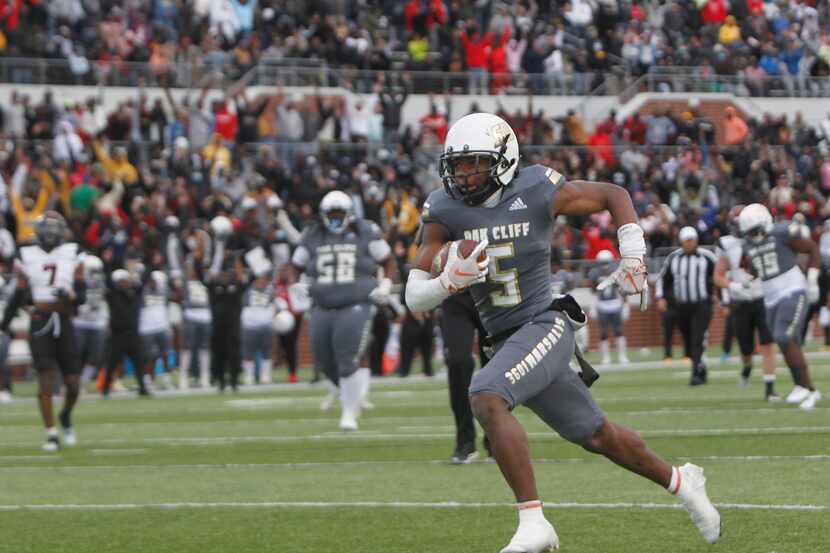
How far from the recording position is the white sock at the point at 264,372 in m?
23.2

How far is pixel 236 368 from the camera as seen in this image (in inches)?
855

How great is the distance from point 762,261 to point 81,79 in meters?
15.4

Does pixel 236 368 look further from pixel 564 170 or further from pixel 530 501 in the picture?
pixel 530 501

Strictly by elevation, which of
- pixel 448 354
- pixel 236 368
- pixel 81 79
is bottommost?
pixel 236 368

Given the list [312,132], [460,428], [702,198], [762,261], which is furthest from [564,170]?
[460,428]

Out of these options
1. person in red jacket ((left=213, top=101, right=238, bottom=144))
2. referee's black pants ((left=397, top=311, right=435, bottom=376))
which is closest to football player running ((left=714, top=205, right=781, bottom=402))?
referee's black pants ((left=397, top=311, right=435, bottom=376))

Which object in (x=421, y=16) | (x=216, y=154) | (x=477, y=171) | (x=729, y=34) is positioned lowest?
(x=216, y=154)

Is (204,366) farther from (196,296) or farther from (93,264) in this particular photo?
(93,264)

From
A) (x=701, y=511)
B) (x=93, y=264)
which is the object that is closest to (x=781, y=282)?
(x=701, y=511)

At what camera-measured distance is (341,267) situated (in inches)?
559

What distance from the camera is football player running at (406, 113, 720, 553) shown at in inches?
267

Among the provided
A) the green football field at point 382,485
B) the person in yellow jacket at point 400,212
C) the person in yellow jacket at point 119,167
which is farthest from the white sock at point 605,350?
the green football field at point 382,485

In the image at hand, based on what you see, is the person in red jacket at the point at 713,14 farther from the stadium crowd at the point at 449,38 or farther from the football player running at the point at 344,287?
the football player running at the point at 344,287

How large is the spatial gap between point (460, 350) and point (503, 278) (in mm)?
3927
